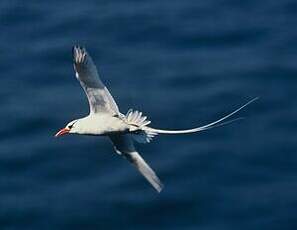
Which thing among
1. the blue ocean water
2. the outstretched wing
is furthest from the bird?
the blue ocean water

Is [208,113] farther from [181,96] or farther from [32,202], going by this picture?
[32,202]

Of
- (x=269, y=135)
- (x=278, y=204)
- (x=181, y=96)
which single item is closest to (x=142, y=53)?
(x=181, y=96)

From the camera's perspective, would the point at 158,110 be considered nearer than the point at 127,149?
No

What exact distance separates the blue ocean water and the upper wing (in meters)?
12.5

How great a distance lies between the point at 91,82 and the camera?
29.1m

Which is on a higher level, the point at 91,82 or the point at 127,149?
the point at 91,82

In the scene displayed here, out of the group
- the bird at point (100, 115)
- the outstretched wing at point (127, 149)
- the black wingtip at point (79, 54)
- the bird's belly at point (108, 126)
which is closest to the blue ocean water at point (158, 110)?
the outstretched wing at point (127, 149)

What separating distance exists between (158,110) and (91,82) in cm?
1674

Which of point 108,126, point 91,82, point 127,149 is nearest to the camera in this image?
point 91,82

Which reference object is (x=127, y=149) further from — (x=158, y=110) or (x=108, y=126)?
(x=158, y=110)

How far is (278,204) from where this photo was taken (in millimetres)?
41781

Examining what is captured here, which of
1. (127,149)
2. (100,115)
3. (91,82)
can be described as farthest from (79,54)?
(127,149)

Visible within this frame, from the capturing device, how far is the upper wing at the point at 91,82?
94.7ft

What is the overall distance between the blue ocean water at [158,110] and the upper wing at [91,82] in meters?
12.5
